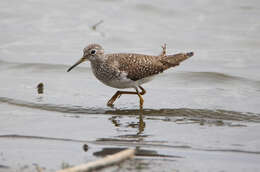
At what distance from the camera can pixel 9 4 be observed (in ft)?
56.0

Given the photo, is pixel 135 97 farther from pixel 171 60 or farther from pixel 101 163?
pixel 101 163

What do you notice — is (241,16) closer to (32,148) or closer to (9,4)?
(9,4)

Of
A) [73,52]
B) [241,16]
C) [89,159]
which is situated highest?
[241,16]

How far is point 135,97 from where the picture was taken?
1077 centimetres

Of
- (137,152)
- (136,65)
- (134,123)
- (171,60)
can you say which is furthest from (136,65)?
(137,152)

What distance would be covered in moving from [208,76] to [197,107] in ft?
8.17

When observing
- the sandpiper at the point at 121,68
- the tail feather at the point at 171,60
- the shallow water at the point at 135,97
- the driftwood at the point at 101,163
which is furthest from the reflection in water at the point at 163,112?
the driftwood at the point at 101,163

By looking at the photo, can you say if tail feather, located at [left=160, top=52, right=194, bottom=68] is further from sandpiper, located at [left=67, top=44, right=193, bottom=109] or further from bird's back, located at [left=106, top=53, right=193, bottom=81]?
sandpiper, located at [left=67, top=44, right=193, bottom=109]

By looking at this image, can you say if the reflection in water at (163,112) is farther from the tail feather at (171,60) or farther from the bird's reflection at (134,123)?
the tail feather at (171,60)

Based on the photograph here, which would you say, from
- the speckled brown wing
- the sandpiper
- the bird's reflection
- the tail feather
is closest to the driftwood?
the bird's reflection

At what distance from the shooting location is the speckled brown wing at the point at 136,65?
967 centimetres

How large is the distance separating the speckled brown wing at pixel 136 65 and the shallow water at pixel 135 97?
2.19ft

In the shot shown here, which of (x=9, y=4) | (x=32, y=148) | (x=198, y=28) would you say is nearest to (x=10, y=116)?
(x=32, y=148)

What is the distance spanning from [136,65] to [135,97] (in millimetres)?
1190
